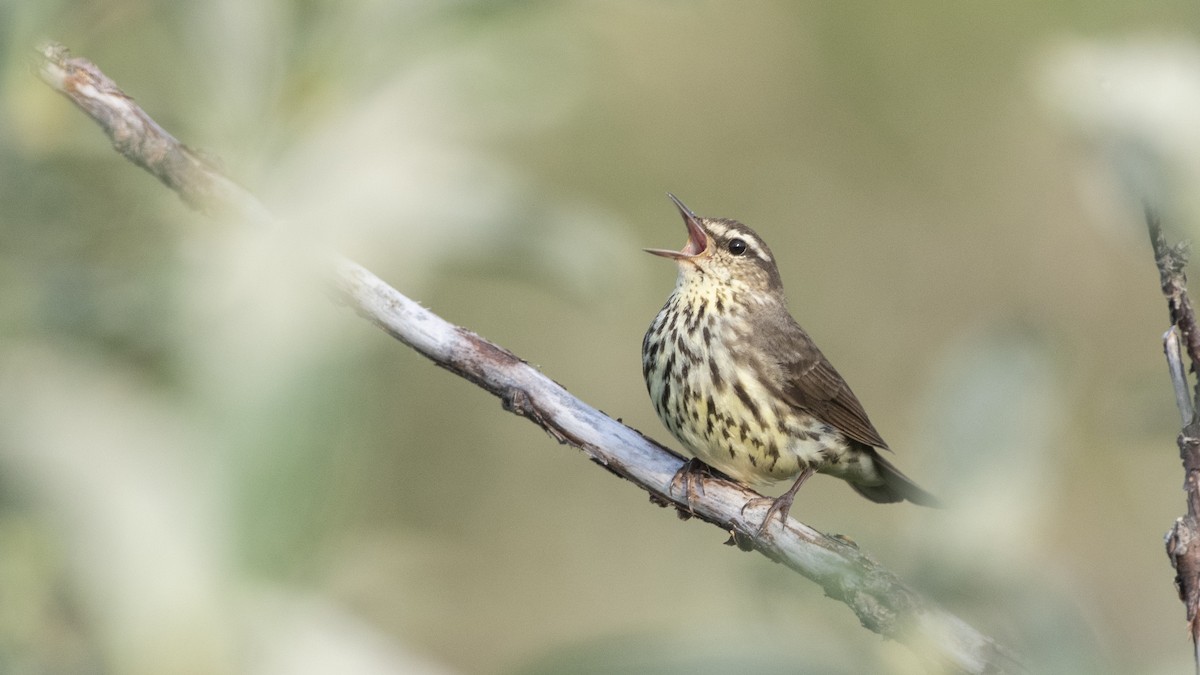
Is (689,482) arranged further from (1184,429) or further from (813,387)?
(1184,429)

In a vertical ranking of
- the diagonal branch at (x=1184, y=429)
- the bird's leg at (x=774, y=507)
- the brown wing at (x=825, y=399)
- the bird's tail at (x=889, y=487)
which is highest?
the brown wing at (x=825, y=399)

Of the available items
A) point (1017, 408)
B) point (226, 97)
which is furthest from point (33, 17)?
point (1017, 408)

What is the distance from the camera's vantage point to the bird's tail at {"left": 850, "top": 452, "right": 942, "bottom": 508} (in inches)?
186

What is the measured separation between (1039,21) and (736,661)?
8.03 meters

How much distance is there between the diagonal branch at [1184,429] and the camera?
5.53 ft

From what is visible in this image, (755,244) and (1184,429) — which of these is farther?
(755,244)

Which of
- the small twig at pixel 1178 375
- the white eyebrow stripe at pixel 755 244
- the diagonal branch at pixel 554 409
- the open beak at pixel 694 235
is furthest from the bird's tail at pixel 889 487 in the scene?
the small twig at pixel 1178 375

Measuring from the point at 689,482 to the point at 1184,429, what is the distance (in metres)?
1.71

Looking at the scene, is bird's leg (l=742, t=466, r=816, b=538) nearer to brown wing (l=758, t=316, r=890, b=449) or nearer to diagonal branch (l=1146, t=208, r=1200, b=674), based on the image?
brown wing (l=758, t=316, r=890, b=449)

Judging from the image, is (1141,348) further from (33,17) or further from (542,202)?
(33,17)

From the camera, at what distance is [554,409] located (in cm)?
313

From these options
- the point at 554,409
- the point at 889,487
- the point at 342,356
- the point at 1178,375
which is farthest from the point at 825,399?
the point at 342,356

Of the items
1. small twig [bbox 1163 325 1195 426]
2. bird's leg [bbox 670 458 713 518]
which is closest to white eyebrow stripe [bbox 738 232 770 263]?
bird's leg [bbox 670 458 713 518]

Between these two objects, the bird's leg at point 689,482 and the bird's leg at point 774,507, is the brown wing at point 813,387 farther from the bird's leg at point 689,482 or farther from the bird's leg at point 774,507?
the bird's leg at point 689,482
